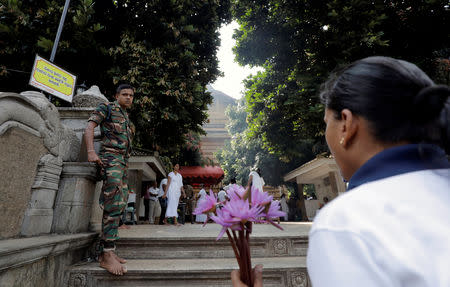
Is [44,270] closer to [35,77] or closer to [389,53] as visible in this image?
[35,77]

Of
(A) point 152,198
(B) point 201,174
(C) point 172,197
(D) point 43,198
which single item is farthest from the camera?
(B) point 201,174

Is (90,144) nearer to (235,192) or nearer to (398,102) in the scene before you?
(235,192)

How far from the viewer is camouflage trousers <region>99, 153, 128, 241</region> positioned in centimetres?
263

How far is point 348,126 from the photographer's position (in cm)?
77

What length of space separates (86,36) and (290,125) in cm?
885

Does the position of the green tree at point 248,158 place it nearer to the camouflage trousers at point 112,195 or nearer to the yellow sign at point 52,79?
the yellow sign at point 52,79

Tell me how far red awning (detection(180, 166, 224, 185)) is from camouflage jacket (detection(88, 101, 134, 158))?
36.7 feet

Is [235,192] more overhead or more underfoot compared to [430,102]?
more underfoot

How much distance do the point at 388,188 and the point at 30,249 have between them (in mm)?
2603

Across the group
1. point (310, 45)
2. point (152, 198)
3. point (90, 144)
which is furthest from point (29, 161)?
point (310, 45)

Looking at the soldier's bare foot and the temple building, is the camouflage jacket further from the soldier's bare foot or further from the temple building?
the temple building

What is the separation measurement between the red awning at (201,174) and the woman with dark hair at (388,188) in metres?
13.7

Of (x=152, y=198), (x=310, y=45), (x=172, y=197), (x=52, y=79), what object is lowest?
(x=172, y=197)

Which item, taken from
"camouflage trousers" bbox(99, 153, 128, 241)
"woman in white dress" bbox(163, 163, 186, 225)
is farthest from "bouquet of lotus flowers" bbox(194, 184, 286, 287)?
"woman in white dress" bbox(163, 163, 186, 225)
